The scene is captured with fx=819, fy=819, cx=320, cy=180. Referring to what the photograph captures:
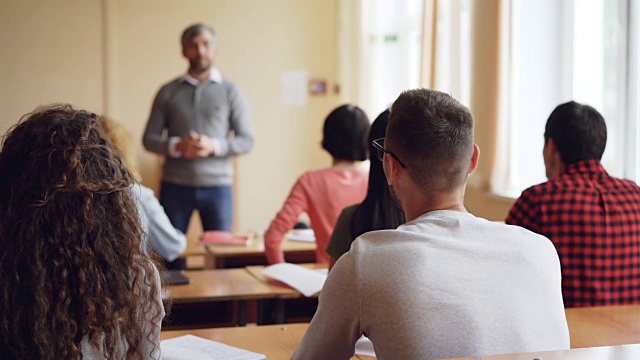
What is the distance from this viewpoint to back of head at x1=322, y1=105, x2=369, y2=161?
11.6 ft

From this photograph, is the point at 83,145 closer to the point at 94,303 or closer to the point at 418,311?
the point at 94,303

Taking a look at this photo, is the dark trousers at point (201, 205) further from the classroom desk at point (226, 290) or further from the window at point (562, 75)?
the classroom desk at point (226, 290)

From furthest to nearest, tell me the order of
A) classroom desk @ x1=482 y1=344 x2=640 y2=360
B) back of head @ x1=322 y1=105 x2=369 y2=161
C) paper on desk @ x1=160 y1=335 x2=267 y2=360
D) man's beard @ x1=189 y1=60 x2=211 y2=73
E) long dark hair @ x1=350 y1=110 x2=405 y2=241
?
man's beard @ x1=189 y1=60 x2=211 y2=73 → back of head @ x1=322 y1=105 x2=369 y2=161 → long dark hair @ x1=350 y1=110 x2=405 y2=241 → paper on desk @ x1=160 y1=335 x2=267 y2=360 → classroom desk @ x1=482 y1=344 x2=640 y2=360

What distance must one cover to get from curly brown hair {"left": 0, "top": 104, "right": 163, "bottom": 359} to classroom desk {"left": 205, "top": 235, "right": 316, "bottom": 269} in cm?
244

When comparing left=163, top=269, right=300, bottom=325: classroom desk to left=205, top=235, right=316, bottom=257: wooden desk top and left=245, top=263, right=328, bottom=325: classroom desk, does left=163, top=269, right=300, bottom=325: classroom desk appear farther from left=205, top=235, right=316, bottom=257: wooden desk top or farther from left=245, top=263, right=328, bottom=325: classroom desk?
left=205, top=235, right=316, bottom=257: wooden desk top

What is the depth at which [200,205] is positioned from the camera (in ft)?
18.1

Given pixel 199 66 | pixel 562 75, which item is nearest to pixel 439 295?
pixel 562 75

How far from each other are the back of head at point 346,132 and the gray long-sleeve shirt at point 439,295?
73.9 inches

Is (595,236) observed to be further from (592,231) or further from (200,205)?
(200,205)

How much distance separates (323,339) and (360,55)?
5.99 metres

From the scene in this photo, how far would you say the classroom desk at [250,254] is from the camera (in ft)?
13.3

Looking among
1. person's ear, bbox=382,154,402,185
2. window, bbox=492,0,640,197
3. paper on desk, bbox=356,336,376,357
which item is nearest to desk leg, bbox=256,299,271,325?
paper on desk, bbox=356,336,376,357

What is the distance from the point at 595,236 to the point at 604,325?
464mm

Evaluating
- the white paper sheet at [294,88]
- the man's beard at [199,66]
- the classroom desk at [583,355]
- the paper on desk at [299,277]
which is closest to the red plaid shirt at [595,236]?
the paper on desk at [299,277]
